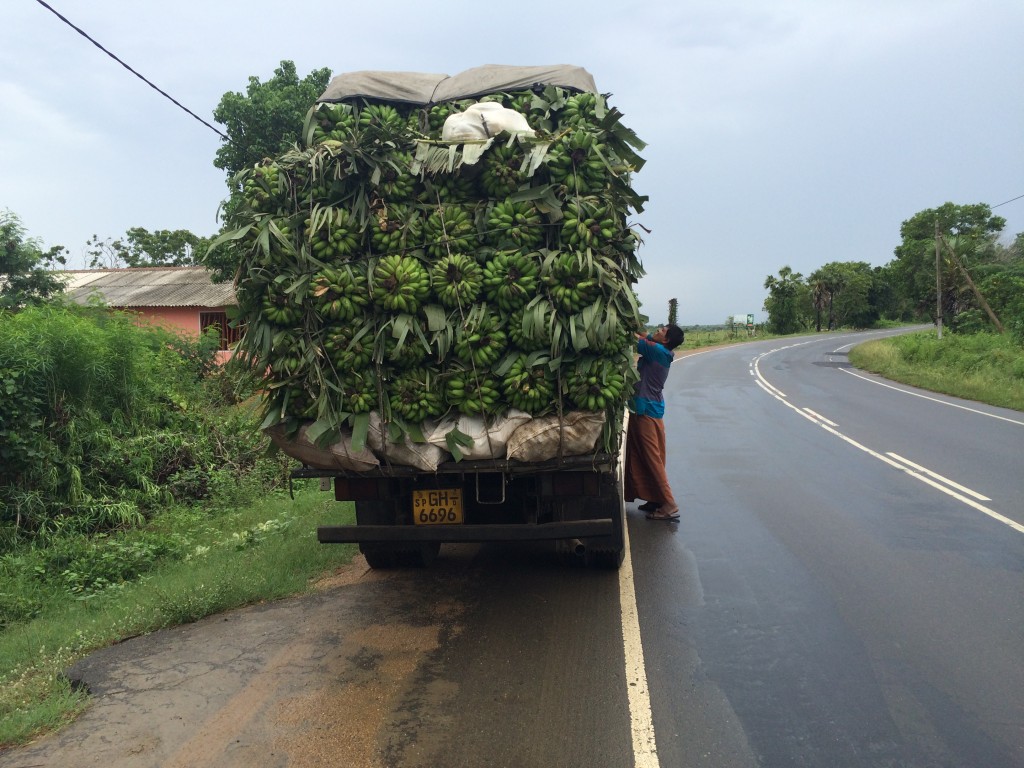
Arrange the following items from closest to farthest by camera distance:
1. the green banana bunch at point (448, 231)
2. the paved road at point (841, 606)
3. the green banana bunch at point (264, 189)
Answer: the paved road at point (841, 606)
the green banana bunch at point (448, 231)
the green banana bunch at point (264, 189)

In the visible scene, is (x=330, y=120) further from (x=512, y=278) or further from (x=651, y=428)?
(x=651, y=428)

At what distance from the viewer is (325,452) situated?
15.4ft

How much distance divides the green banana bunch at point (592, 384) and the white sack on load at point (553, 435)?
0.08 meters

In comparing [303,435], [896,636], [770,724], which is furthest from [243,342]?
[896,636]

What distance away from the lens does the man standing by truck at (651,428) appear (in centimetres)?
739

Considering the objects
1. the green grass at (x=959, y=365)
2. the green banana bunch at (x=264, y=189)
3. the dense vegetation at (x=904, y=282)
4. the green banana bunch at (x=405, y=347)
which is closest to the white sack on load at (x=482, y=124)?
the green banana bunch at (x=264, y=189)

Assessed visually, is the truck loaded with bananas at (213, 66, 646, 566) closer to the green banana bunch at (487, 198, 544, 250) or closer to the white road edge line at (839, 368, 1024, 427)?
the green banana bunch at (487, 198, 544, 250)

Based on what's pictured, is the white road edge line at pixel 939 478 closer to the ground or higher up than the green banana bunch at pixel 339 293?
closer to the ground

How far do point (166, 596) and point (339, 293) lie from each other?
8.77 ft

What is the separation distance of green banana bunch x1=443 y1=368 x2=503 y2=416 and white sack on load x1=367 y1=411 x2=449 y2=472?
0.81 ft

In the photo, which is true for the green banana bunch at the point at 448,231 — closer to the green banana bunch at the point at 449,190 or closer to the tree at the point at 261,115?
the green banana bunch at the point at 449,190

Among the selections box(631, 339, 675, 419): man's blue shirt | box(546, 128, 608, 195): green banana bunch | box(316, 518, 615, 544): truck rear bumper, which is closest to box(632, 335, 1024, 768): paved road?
box(316, 518, 615, 544): truck rear bumper

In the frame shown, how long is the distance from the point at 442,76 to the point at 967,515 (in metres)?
6.41

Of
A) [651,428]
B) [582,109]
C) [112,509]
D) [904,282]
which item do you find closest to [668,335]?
[651,428]
